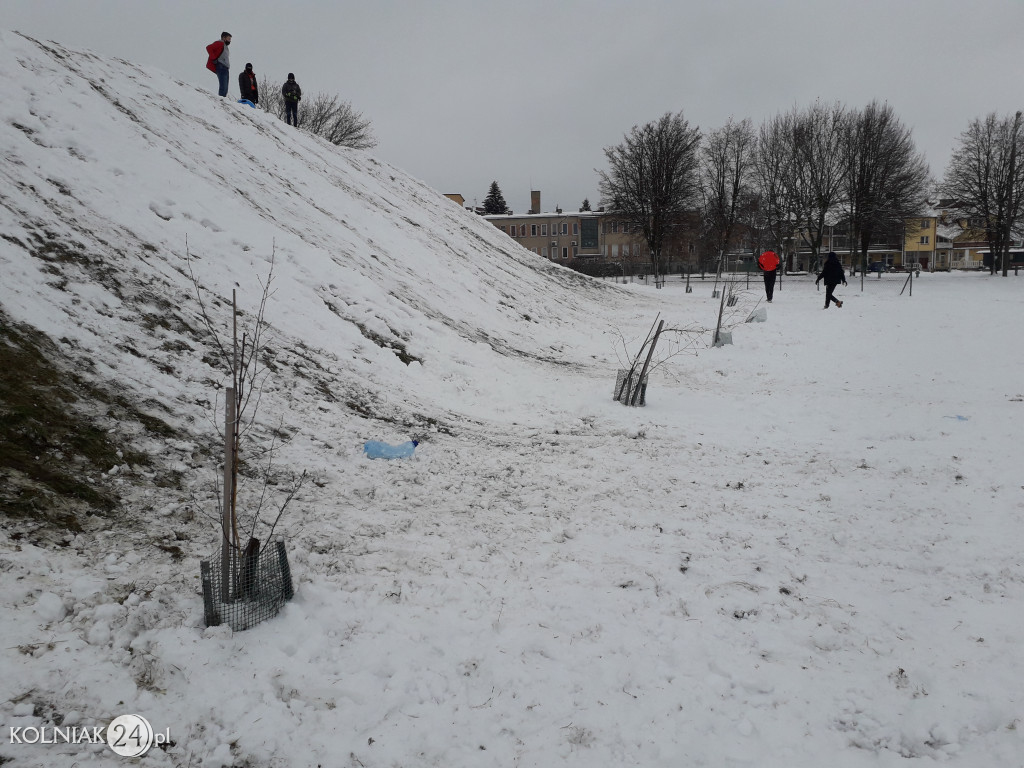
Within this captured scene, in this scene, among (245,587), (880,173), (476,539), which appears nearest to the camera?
(245,587)

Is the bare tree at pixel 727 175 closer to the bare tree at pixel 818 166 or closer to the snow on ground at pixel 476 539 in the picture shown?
the bare tree at pixel 818 166

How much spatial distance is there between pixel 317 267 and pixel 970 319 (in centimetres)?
1753

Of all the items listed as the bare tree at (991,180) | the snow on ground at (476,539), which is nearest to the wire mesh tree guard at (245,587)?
the snow on ground at (476,539)

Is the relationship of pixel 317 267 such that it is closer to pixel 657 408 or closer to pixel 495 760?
pixel 657 408

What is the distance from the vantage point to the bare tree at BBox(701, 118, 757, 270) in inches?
1777

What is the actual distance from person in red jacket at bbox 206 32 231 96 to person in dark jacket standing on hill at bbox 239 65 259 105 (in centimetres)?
262

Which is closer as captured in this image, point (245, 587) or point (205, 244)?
point (245, 587)

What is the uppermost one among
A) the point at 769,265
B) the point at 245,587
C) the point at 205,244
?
the point at 769,265

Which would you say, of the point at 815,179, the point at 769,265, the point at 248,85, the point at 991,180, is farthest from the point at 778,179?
the point at 248,85

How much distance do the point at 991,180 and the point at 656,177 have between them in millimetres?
23495

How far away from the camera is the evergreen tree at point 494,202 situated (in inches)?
3219

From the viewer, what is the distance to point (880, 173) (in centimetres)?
3984

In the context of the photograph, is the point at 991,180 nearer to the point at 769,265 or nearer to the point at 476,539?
the point at 769,265

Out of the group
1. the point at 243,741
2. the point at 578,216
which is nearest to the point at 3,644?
the point at 243,741
